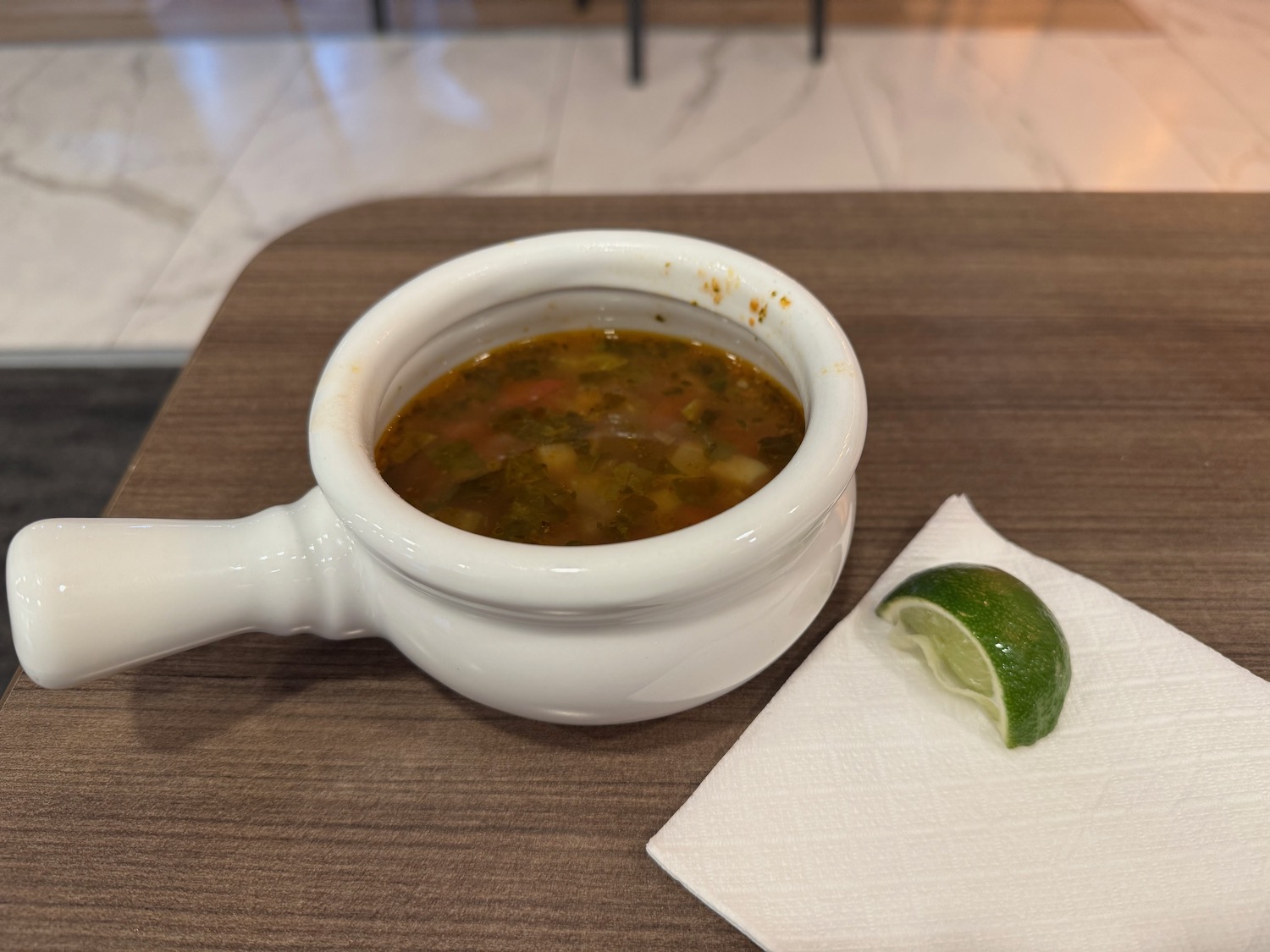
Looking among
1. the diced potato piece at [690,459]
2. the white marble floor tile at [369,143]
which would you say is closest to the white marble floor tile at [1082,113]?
the white marble floor tile at [369,143]

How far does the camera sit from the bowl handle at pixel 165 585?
1.67 feet

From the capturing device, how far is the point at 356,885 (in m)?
0.50

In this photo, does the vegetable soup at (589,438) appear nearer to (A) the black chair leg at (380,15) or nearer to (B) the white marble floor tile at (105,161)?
(B) the white marble floor tile at (105,161)

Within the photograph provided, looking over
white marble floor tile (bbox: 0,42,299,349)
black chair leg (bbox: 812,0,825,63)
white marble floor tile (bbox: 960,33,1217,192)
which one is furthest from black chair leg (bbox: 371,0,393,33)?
white marble floor tile (bbox: 960,33,1217,192)

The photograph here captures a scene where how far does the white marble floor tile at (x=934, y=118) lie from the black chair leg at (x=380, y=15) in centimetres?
149

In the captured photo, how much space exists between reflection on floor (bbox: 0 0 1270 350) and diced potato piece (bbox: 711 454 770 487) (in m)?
1.75

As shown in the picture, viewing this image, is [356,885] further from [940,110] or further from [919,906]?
[940,110]

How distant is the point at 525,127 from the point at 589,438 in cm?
228

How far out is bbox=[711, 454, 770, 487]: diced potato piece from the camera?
0.60 meters

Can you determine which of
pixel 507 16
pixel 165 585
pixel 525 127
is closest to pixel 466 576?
pixel 165 585

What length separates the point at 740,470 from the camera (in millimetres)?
602

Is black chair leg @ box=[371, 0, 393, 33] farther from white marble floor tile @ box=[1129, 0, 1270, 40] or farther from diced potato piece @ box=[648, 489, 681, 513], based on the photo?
diced potato piece @ box=[648, 489, 681, 513]

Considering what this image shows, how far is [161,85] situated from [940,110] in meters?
2.35

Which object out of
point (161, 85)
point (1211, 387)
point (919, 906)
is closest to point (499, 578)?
point (919, 906)
